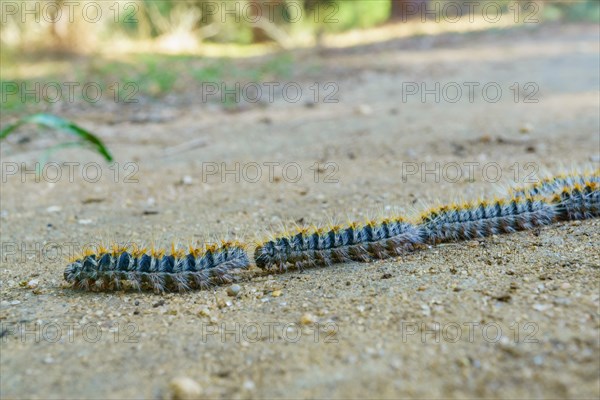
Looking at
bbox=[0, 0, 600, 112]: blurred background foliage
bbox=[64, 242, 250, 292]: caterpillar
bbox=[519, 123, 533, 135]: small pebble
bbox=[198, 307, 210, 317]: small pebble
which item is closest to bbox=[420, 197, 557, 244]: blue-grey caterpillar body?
bbox=[64, 242, 250, 292]: caterpillar

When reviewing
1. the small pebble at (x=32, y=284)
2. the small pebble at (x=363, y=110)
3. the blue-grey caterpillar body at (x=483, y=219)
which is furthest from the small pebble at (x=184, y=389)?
the small pebble at (x=363, y=110)

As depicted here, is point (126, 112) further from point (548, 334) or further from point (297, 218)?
point (548, 334)

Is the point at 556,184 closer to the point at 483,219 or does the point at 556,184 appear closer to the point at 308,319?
the point at 483,219

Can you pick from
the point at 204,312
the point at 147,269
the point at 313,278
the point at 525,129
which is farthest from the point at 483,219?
the point at 525,129

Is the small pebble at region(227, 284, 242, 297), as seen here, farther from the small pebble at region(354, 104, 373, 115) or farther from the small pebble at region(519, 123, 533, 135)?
the small pebble at region(354, 104, 373, 115)

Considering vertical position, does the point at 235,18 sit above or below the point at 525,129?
above

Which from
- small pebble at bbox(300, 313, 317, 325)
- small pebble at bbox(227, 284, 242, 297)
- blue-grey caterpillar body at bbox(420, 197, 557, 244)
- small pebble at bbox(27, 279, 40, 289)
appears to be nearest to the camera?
small pebble at bbox(300, 313, 317, 325)
